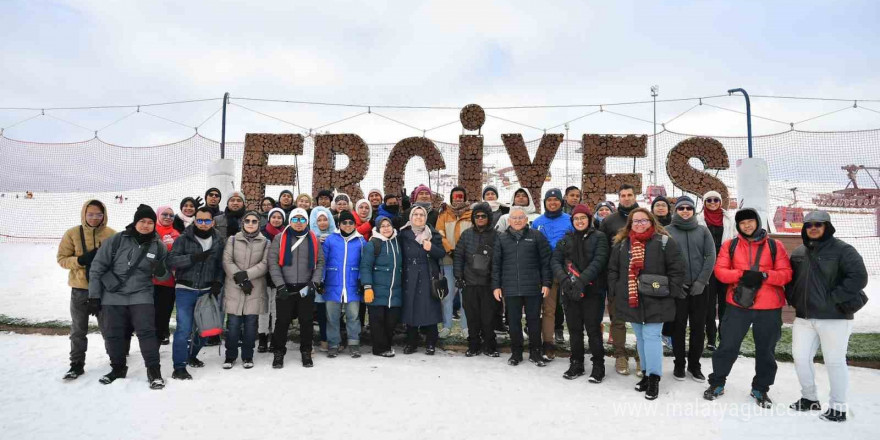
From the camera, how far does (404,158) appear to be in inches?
325

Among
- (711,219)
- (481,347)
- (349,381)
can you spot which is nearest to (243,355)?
(349,381)

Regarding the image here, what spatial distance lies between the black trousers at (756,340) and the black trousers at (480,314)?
6.91 feet

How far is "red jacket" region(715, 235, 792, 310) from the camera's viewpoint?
3697 mm

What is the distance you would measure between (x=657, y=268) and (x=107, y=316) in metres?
4.89

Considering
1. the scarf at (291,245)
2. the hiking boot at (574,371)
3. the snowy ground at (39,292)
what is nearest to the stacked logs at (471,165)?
the scarf at (291,245)

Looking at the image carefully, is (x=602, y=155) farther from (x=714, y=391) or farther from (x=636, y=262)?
(x=714, y=391)

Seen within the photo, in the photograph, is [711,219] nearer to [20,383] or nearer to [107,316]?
[107,316]

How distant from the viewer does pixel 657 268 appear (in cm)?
394

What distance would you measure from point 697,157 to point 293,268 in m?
6.83

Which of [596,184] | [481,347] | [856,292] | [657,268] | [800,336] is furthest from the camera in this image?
[596,184]

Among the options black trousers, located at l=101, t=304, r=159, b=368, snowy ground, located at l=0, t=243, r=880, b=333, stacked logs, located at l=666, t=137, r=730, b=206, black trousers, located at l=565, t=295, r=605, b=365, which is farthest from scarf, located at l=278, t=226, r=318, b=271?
stacked logs, located at l=666, t=137, r=730, b=206

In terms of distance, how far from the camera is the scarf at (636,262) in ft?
13.0

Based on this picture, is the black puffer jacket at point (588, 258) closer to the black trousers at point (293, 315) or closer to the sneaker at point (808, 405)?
the sneaker at point (808, 405)

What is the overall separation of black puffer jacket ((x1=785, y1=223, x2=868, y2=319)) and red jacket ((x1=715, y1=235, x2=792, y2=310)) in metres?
0.11
